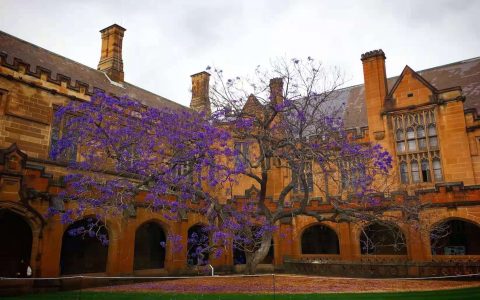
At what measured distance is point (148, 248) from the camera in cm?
1973

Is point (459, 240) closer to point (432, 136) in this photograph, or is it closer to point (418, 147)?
point (418, 147)

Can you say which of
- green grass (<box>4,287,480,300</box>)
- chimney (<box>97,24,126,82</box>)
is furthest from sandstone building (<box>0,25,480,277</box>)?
green grass (<box>4,287,480,300</box>)

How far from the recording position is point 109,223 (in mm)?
14734

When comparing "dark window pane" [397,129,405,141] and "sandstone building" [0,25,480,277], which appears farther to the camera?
"dark window pane" [397,129,405,141]

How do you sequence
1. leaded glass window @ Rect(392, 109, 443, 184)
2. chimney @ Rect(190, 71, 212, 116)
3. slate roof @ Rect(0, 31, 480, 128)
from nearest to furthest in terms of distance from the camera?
slate roof @ Rect(0, 31, 480, 128) → leaded glass window @ Rect(392, 109, 443, 184) → chimney @ Rect(190, 71, 212, 116)

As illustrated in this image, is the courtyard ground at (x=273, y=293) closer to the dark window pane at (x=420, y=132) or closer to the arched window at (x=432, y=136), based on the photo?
the arched window at (x=432, y=136)

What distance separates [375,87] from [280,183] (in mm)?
7729

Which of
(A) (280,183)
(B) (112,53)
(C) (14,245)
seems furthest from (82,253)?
(B) (112,53)

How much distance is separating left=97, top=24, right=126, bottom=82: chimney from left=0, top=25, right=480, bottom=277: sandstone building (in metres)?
0.16

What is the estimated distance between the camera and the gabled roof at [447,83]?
21.7m

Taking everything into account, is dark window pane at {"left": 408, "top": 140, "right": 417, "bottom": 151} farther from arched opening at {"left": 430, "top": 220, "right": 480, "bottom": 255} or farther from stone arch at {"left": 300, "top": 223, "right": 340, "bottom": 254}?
stone arch at {"left": 300, "top": 223, "right": 340, "bottom": 254}

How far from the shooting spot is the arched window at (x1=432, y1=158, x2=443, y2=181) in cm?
1917

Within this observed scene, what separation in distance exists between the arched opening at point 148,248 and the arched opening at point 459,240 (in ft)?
43.0

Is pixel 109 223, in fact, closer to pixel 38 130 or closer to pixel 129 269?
pixel 129 269
